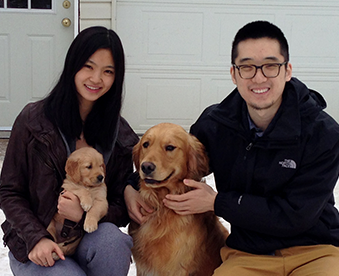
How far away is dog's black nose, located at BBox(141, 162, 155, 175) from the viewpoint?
6.78ft

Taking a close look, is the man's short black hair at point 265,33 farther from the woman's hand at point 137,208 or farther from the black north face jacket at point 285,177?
the woman's hand at point 137,208

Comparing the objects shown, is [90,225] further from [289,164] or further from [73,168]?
[289,164]

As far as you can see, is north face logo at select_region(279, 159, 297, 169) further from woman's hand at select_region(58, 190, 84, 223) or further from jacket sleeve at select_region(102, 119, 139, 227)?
woman's hand at select_region(58, 190, 84, 223)

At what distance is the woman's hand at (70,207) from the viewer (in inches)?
77.9

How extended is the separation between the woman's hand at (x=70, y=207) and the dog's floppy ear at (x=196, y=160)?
1.92 feet

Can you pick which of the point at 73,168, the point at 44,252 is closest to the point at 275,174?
the point at 73,168

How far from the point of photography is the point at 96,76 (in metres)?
2.04

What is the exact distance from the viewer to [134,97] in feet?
20.3

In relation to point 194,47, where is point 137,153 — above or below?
below

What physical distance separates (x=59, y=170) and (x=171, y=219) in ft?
2.00

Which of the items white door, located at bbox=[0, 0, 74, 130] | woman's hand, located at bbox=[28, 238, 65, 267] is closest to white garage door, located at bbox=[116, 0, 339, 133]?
white door, located at bbox=[0, 0, 74, 130]

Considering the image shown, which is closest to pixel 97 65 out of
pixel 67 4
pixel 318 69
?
pixel 67 4

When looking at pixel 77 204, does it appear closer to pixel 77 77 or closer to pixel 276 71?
pixel 77 77

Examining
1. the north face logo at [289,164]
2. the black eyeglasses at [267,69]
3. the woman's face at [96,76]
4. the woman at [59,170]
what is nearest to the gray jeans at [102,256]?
the woman at [59,170]
